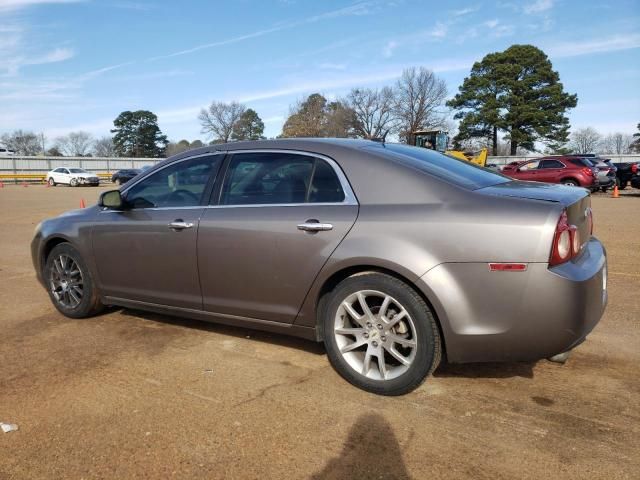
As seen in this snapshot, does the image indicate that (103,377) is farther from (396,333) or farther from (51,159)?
(51,159)

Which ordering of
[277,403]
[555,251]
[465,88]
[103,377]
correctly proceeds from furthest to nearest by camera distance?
[465,88]
[103,377]
[277,403]
[555,251]

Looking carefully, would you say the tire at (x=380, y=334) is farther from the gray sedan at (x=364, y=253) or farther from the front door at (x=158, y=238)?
the front door at (x=158, y=238)

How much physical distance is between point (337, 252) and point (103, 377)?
1.83 metres

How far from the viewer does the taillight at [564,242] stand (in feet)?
8.78

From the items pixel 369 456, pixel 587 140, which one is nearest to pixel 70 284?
pixel 369 456

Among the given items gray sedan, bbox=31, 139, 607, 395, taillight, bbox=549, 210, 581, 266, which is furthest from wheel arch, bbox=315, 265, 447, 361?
taillight, bbox=549, 210, 581, 266

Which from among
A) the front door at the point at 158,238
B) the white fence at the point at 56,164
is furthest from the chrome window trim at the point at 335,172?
the white fence at the point at 56,164

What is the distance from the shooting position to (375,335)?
10.2ft

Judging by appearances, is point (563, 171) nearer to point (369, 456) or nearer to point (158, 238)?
point (158, 238)

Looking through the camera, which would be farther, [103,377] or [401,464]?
[103,377]

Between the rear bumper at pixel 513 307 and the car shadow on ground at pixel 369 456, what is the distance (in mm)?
616

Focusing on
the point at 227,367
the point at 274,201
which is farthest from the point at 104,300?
the point at 274,201

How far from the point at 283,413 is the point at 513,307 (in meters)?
1.42

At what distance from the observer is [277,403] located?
9.95 feet
